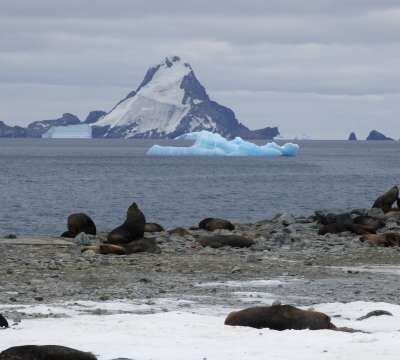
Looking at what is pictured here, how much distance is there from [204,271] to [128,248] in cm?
374

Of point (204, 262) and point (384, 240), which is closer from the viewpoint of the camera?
point (204, 262)

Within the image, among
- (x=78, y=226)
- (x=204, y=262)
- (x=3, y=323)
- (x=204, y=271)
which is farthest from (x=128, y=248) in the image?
(x=3, y=323)

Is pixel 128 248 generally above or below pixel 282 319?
below

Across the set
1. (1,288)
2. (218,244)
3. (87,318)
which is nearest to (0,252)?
(218,244)

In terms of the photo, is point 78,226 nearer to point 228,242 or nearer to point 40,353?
point 228,242

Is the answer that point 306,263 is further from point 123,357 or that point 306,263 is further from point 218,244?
point 123,357

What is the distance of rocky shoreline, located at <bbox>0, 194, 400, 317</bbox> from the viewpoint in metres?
15.6

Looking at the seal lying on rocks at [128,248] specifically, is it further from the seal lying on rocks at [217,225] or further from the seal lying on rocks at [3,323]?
the seal lying on rocks at [3,323]

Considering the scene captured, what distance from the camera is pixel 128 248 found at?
74.4ft

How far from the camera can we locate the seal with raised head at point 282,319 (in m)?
11.2

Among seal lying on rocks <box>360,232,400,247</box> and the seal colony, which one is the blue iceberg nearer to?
the seal colony

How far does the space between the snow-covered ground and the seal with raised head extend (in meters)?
0.20

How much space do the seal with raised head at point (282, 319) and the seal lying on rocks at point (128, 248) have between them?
10.9 metres

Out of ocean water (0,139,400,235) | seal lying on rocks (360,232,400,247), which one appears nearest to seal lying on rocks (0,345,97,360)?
seal lying on rocks (360,232,400,247)
